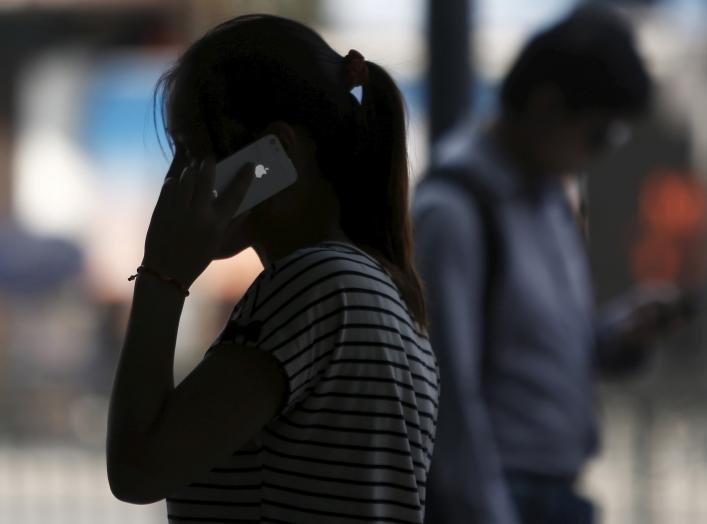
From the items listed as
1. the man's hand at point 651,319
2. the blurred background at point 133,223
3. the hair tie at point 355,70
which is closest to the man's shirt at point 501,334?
the man's hand at point 651,319

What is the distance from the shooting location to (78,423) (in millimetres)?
11016

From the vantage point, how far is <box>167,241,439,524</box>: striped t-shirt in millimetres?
1479

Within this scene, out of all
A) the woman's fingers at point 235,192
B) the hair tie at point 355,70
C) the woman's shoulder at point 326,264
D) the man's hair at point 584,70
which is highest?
the man's hair at point 584,70

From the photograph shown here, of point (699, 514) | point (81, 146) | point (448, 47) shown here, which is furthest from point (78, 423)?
point (448, 47)

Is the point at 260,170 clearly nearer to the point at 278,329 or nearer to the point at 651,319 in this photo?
the point at 278,329

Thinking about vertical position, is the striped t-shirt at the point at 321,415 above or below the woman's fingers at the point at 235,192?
below

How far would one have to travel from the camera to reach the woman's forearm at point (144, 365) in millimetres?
1422

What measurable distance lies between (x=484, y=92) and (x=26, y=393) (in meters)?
4.29

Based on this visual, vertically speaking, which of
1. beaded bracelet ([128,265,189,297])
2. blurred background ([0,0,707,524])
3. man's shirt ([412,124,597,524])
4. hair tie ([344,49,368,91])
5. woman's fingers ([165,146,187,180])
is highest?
blurred background ([0,0,707,524])

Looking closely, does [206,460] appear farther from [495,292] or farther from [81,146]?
[81,146]

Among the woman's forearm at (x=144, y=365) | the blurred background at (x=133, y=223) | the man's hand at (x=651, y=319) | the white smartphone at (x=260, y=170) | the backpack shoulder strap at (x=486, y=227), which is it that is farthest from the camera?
the blurred background at (x=133, y=223)

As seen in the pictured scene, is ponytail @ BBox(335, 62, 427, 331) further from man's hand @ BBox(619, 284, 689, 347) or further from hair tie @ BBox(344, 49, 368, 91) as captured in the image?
man's hand @ BBox(619, 284, 689, 347)

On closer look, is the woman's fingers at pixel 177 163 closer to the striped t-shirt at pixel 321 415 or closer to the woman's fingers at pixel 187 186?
the woman's fingers at pixel 187 186

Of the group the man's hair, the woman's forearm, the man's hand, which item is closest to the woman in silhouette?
the woman's forearm
